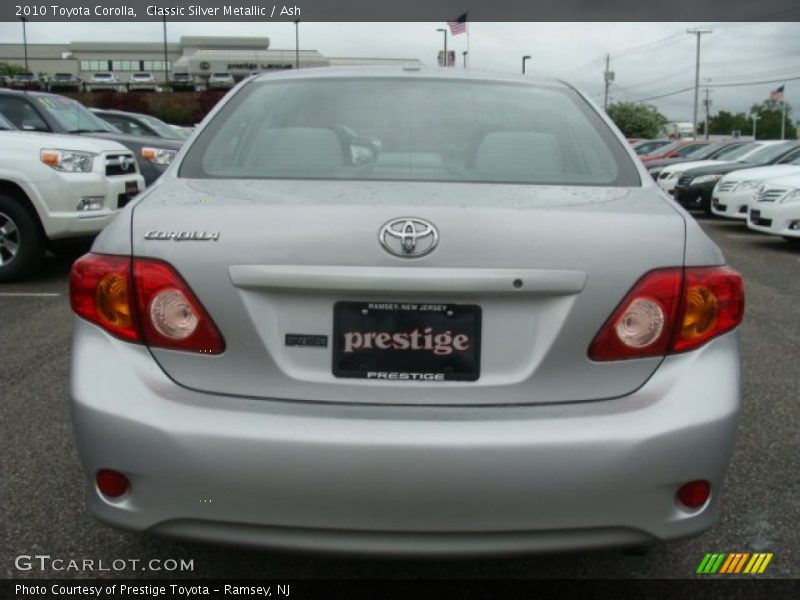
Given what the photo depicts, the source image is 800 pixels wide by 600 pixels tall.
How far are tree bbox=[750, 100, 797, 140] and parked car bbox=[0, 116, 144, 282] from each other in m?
147

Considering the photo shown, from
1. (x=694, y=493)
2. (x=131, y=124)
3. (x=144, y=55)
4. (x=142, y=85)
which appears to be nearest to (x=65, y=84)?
(x=142, y=85)

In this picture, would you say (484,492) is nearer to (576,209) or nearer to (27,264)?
(576,209)

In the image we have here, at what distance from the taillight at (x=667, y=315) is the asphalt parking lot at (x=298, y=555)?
1.78 ft

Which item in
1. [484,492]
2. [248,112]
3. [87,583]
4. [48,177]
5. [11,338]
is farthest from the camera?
[48,177]

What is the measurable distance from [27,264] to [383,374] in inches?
262

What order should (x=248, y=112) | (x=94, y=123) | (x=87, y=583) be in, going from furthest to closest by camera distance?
(x=94, y=123), (x=248, y=112), (x=87, y=583)

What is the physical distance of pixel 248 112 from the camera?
10.3 feet

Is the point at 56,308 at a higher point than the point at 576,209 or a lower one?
lower

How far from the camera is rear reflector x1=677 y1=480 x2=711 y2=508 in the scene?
2203 millimetres

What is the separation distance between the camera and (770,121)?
142625 mm

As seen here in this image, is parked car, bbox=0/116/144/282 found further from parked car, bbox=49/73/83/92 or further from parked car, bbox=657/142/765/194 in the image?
parked car, bbox=49/73/83/92

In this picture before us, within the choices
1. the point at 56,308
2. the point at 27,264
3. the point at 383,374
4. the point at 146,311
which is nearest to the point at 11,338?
the point at 56,308

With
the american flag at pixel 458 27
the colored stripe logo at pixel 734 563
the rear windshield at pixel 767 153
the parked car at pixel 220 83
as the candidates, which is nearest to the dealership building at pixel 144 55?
the parked car at pixel 220 83

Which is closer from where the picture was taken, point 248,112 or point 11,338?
point 248,112
